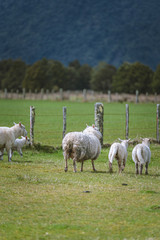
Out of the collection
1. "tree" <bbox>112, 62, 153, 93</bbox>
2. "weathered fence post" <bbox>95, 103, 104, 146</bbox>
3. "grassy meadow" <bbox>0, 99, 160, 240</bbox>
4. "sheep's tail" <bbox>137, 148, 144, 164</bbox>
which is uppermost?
"tree" <bbox>112, 62, 153, 93</bbox>

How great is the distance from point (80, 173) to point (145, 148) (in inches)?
78.2

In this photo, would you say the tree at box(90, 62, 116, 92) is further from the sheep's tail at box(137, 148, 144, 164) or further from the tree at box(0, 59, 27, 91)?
the sheep's tail at box(137, 148, 144, 164)

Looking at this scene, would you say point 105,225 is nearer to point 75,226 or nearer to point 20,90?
point 75,226

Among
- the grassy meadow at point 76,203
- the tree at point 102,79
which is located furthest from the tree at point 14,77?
the grassy meadow at point 76,203

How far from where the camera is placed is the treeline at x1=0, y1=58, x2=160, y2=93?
3327 inches

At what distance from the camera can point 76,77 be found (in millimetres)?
122625

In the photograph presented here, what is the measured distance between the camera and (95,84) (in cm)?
11419

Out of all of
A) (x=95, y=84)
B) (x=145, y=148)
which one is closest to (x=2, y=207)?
(x=145, y=148)

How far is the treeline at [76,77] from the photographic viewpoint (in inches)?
3327

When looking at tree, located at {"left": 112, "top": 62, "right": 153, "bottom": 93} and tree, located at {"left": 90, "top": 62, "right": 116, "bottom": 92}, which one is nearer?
tree, located at {"left": 112, "top": 62, "right": 153, "bottom": 93}

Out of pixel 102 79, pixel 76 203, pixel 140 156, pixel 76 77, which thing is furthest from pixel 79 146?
pixel 76 77

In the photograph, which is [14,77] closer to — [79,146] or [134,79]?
[134,79]

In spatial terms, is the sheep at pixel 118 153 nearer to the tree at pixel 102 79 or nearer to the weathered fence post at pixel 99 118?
the weathered fence post at pixel 99 118

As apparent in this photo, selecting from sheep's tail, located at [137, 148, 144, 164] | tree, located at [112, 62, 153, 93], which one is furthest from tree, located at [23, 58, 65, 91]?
sheep's tail, located at [137, 148, 144, 164]
